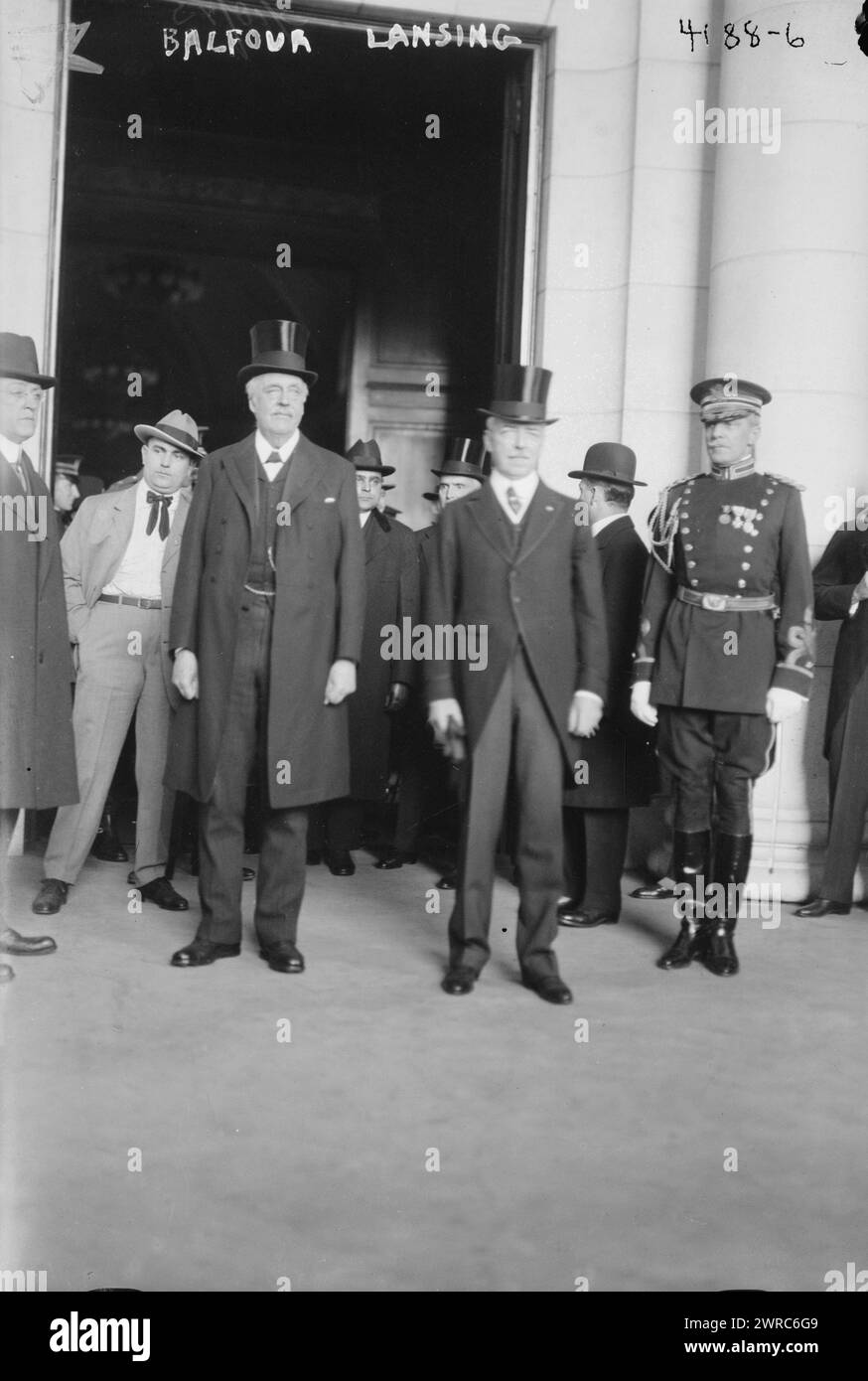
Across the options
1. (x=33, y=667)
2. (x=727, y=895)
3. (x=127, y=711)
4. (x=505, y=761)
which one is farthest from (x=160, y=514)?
(x=727, y=895)

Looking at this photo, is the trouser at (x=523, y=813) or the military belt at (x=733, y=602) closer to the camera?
the trouser at (x=523, y=813)

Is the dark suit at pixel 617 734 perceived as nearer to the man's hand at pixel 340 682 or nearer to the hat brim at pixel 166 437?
the man's hand at pixel 340 682

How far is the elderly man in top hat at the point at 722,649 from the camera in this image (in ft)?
14.6

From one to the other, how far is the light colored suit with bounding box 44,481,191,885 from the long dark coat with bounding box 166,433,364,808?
775 mm

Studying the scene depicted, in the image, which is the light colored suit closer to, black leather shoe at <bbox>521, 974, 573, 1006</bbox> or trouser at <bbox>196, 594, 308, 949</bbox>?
trouser at <bbox>196, 594, 308, 949</bbox>

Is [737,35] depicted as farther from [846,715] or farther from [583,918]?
[583,918]

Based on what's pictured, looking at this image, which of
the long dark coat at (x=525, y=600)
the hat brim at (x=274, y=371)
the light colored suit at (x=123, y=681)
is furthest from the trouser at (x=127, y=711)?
the long dark coat at (x=525, y=600)

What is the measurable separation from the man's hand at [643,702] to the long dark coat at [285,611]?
35.7 inches

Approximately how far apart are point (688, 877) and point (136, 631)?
210cm

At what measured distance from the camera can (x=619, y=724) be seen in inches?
199

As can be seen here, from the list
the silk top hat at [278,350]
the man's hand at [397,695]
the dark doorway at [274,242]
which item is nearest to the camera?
the silk top hat at [278,350]

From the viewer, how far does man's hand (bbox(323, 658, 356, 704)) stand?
4344 millimetres

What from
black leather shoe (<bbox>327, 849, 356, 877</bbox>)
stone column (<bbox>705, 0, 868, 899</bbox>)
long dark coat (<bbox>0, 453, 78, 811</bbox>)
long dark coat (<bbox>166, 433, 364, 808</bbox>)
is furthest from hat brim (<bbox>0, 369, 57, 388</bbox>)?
stone column (<bbox>705, 0, 868, 899</bbox>)
